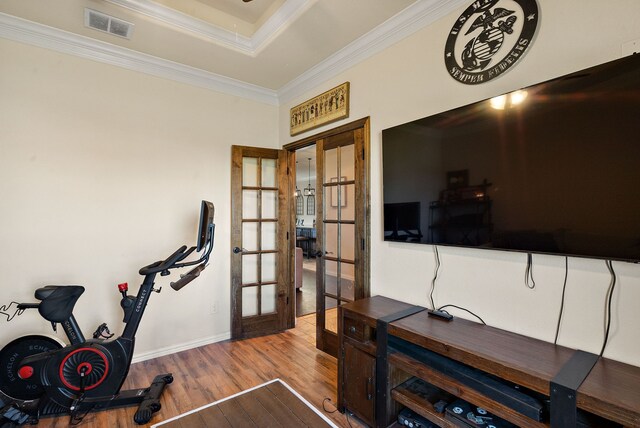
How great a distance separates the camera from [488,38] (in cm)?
178

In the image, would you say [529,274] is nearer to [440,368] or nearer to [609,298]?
[609,298]

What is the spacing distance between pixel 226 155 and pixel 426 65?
2248 mm

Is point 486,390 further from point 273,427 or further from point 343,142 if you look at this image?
point 343,142

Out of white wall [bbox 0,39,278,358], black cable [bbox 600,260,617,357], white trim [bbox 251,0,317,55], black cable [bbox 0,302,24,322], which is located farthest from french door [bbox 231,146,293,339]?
black cable [bbox 600,260,617,357]

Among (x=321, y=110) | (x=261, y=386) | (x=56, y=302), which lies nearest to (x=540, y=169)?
(x=321, y=110)

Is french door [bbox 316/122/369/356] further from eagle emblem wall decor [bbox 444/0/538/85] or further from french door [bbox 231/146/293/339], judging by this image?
eagle emblem wall decor [bbox 444/0/538/85]

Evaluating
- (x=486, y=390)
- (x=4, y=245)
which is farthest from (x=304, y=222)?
(x=486, y=390)

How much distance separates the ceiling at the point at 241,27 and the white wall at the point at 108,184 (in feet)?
1.00

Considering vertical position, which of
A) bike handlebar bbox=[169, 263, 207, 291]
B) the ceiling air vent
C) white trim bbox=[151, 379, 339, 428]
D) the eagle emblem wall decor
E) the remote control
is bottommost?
white trim bbox=[151, 379, 339, 428]

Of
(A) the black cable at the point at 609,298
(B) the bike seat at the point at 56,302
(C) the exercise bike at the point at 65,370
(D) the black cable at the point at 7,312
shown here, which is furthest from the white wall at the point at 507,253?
(D) the black cable at the point at 7,312

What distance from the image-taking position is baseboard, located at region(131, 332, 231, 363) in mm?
2865

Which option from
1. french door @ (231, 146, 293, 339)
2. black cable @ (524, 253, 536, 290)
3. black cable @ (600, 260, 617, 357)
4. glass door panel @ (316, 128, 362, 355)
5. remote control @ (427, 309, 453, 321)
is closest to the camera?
black cable @ (600, 260, 617, 357)

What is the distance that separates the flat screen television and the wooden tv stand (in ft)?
1.58

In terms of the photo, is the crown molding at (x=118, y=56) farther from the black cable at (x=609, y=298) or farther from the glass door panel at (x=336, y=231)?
the black cable at (x=609, y=298)
